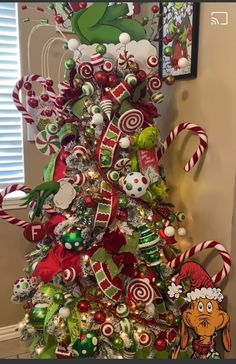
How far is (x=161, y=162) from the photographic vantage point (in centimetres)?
204

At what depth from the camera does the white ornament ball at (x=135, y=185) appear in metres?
1.41

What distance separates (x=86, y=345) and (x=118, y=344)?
0.12 meters

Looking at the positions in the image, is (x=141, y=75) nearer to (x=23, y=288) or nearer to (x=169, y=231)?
(x=169, y=231)

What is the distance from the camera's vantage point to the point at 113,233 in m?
Result: 1.44

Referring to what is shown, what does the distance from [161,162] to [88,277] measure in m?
0.80

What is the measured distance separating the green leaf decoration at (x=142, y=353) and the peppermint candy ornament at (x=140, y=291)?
0.19m

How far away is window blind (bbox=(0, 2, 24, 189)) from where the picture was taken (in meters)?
2.10

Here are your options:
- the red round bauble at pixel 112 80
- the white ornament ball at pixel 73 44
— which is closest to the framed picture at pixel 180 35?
the red round bauble at pixel 112 80

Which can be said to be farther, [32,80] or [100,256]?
[32,80]

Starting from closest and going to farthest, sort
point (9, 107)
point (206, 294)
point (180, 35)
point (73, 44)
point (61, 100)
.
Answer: point (206, 294)
point (73, 44)
point (61, 100)
point (180, 35)
point (9, 107)

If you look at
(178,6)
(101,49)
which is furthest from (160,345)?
(178,6)

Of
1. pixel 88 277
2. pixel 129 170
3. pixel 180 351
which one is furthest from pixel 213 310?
pixel 129 170

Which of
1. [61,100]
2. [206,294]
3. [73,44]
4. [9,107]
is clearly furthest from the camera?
[9,107]

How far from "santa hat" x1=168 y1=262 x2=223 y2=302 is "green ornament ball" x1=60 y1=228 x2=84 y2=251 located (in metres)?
0.38
